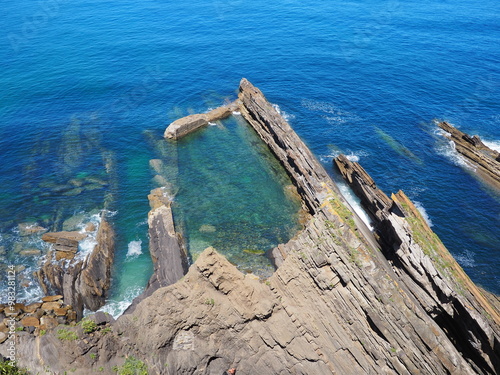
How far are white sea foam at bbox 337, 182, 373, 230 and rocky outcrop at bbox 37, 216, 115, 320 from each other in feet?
106

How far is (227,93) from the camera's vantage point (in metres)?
75.3

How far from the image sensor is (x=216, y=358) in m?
23.6

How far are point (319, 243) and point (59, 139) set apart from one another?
50765 millimetres

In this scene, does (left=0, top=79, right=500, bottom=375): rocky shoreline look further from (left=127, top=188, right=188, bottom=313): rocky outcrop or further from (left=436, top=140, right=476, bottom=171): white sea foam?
(left=436, top=140, right=476, bottom=171): white sea foam

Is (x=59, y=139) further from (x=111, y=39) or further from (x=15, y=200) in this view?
(x=111, y=39)

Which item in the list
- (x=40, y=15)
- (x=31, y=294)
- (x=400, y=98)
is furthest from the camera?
(x=40, y=15)

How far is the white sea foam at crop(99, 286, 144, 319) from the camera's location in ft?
112

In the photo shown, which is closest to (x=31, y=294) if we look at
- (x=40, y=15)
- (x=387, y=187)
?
(x=387, y=187)

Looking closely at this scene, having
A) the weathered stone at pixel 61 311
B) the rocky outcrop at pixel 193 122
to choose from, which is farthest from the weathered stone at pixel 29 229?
the rocky outcrop at pixel 193 122

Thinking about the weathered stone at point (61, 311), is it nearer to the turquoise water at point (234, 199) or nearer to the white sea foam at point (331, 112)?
the turquoise water at point (234, 199)

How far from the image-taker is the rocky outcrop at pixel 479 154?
53719 mm

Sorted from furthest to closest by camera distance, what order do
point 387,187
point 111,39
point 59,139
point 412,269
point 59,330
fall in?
point 111,39, point 59,139, point 387,187, point 412,269, point 59,330

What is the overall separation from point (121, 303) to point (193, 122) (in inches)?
1444

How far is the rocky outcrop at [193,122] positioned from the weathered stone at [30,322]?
36419mm
